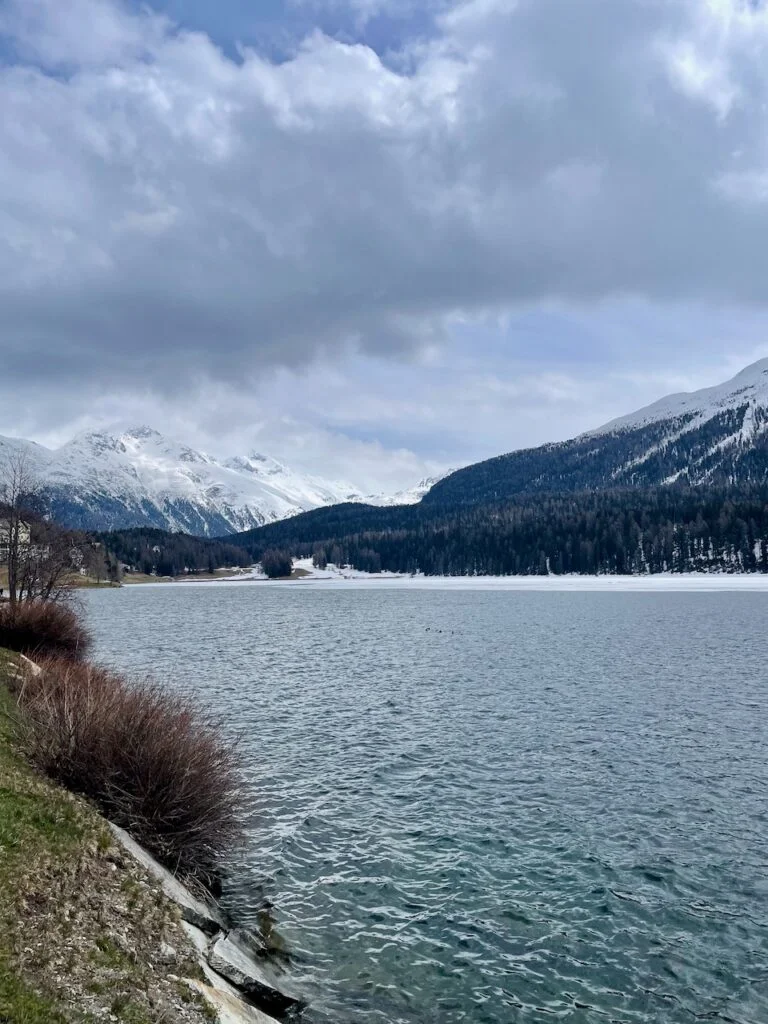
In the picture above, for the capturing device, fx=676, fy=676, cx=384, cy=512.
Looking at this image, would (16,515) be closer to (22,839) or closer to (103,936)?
(22,839)

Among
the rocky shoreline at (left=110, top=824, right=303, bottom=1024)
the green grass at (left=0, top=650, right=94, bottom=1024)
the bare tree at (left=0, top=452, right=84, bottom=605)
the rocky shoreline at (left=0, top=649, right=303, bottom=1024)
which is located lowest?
the rocky shoreline at (left=110, top=824, right=303, bottom=1024)

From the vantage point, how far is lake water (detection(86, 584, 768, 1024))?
12977 millimetres

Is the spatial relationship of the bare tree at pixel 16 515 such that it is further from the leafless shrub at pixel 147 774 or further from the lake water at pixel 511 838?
the leafless shrub at pixel 147 774

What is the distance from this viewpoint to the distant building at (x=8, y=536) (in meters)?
58.8

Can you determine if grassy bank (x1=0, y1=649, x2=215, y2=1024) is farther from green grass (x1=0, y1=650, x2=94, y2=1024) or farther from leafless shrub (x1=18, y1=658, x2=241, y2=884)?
leafless shrub (x1=18, y1=658, x2=241, y2=884)

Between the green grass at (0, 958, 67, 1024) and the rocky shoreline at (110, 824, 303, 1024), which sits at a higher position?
the green grass at (0, 958, 67, 1024)

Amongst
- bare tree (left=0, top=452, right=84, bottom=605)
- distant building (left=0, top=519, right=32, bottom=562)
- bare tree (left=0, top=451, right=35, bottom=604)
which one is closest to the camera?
bare tree (left=0, top=451, right=35, bottom=604)

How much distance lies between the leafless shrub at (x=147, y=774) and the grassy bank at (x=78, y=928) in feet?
5.33

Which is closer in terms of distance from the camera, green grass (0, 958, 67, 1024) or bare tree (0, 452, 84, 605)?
green grass (0, 958, 67, 1024)

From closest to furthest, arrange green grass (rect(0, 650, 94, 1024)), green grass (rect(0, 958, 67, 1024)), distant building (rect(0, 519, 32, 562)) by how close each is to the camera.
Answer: green grass (rect(0, 958, 67, 1024))
green grass (rect(0, 650, 94, 1024))
distant building (rect(0, 519, 32, 562))

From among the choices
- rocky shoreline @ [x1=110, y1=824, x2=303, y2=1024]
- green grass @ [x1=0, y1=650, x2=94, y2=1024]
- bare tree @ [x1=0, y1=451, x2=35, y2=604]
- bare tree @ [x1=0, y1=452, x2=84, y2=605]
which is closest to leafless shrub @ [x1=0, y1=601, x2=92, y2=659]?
bare tree @ [x1=0, y1=451, x2=35, y2=604]

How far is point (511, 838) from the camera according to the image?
19109 mm

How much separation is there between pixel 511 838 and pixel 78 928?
41.0 ft

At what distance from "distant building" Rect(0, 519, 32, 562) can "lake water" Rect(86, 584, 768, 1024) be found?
23.4 meters
